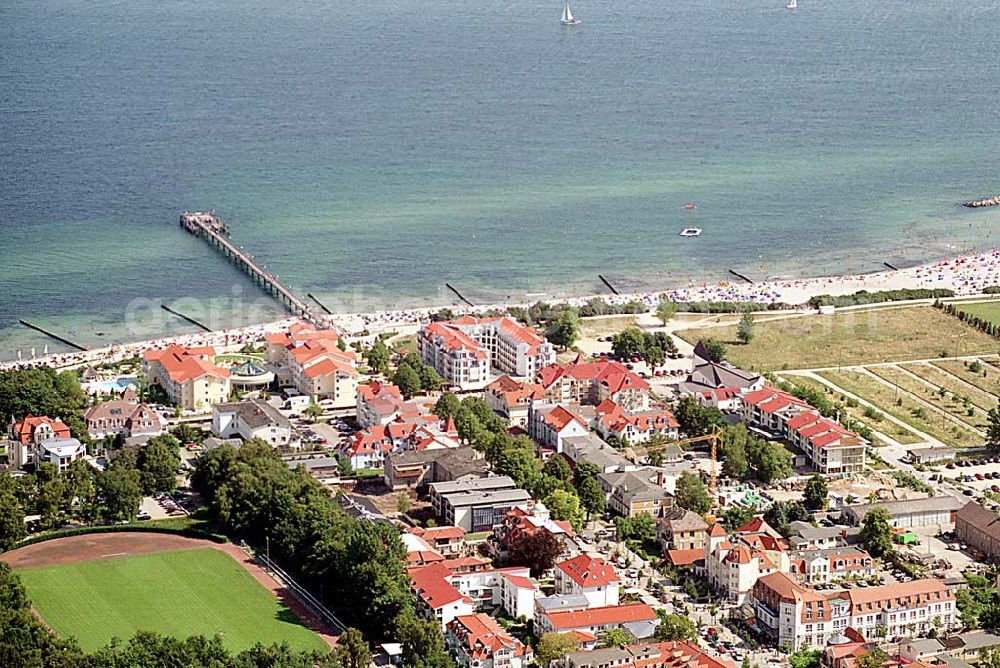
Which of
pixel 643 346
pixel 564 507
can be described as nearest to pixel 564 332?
pixel 643 346

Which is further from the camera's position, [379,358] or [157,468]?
[379,358]

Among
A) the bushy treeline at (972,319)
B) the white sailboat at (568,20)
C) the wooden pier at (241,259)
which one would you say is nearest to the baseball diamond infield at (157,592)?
the wooden pier at (241,259)

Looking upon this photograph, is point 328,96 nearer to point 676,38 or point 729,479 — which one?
point 676,38

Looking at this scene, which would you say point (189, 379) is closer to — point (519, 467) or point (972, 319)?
point (519, 467)

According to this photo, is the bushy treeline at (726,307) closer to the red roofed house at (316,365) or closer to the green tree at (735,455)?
Answer: the red roofed house at (316,365)

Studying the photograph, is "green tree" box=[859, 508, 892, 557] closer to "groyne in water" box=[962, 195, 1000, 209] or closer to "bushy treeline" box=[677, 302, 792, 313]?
"bushy treeline" box=[677, 302, 792, 313]

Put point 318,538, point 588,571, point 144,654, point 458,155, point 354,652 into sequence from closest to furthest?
point 144,654 < point 354,652 < point 588,571 < point 318,538 < point 458,155

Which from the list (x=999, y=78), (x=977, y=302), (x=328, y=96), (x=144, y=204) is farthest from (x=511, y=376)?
(x=999, y=78)

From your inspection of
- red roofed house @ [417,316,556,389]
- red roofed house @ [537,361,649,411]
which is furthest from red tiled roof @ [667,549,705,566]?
red roofed house @ [417,316,556,389]
